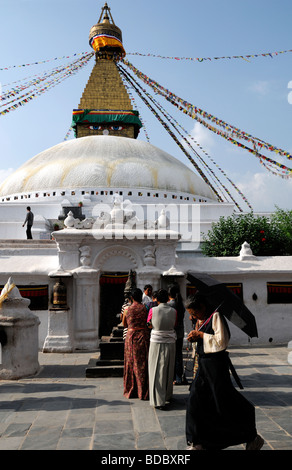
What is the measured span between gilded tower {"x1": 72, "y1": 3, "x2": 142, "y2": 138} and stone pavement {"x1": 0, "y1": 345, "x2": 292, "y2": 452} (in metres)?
26.4

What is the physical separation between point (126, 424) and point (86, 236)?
5.82 metres

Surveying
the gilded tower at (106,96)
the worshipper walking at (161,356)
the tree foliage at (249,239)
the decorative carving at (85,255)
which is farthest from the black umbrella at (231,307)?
the gilded tower at (106,96)

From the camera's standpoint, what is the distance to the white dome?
76.2 ft

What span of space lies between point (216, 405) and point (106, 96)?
3214 cm

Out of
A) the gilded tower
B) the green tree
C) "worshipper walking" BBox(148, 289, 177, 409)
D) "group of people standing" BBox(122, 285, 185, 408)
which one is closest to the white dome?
the gilded tower

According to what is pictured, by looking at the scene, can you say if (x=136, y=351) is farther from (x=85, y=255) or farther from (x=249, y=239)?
(x=249, y=239)

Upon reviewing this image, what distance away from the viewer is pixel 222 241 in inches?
570

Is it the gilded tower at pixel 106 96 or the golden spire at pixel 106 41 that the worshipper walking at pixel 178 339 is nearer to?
the gilded tower at pixel 106 96

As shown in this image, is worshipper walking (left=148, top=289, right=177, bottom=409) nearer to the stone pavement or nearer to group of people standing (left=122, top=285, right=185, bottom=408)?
group of people standing (left=122, top=285, right=185, bottom=408)

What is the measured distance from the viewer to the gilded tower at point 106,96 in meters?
31.4

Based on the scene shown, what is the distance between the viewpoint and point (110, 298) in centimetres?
1008

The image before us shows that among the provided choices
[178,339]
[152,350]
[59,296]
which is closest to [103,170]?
[59,296]
